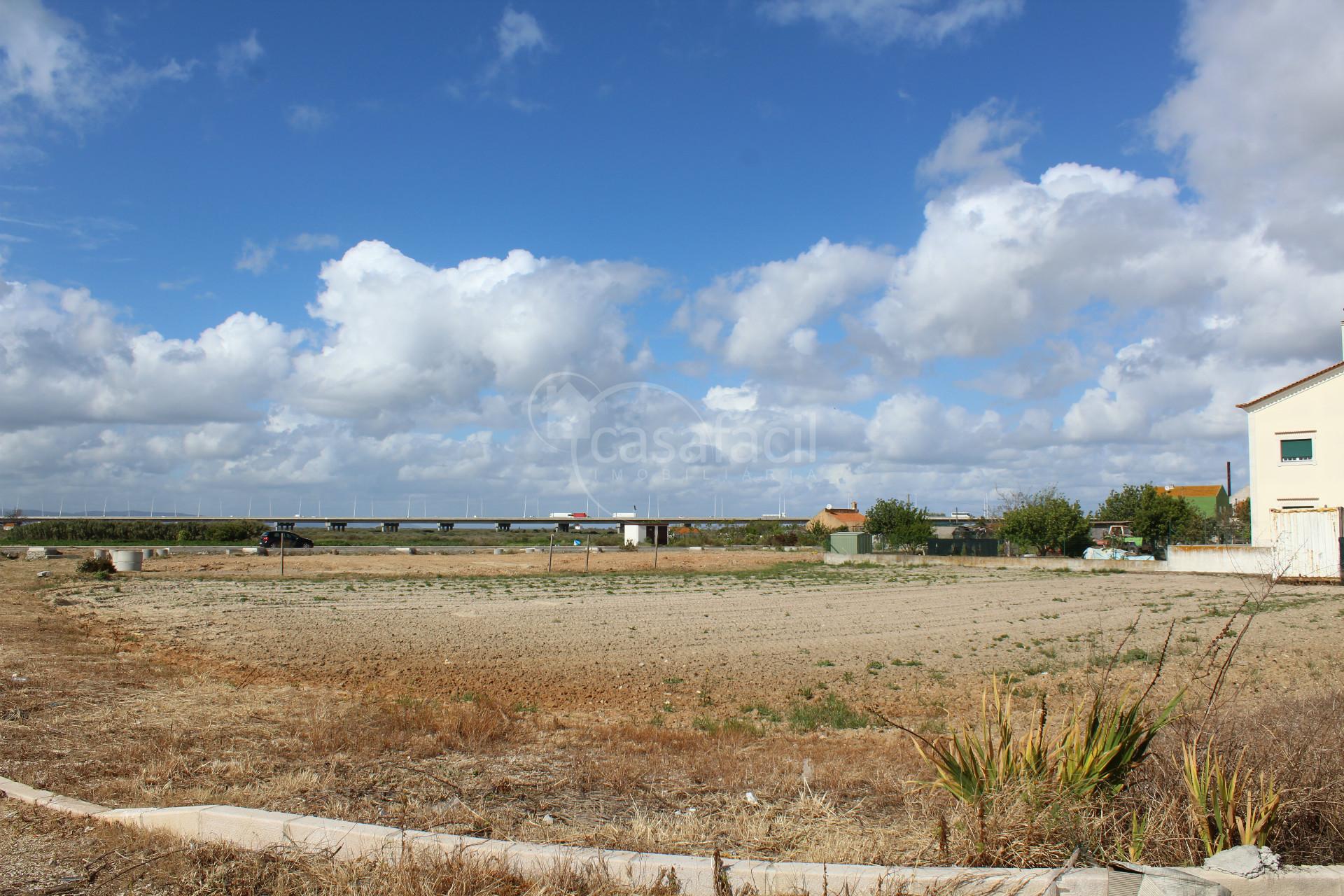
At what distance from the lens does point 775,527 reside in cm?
13188

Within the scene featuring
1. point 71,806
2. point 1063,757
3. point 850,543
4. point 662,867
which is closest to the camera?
point 662,867

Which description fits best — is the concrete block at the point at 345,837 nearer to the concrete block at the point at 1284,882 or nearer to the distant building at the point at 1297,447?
the concrete block at the point at 1284,882

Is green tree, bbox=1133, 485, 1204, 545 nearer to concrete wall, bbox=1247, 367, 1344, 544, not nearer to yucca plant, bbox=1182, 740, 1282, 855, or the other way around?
concrete wall, bbox=1247, 367, 1344, 544

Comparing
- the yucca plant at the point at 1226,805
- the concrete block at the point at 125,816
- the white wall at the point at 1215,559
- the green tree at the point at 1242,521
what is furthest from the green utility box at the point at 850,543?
the concrete block at the point at 125,816

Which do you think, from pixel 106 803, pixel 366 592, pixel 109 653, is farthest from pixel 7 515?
pixel 106 803

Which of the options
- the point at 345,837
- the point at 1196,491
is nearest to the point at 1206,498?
the point at 1196,491

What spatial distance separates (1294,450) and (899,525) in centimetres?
2898

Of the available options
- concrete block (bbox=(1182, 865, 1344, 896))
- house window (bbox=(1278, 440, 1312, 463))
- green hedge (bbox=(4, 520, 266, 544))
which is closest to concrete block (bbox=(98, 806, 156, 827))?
concrete block (bbox=(1182, 865, 1344, 896))

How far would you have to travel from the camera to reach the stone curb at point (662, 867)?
415cm

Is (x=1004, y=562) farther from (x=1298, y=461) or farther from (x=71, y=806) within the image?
(x=71, y=806)

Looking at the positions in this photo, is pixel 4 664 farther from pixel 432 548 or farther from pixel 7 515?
pixel 7 515

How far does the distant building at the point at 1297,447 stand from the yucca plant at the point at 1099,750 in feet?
138

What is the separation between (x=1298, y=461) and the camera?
137 feet

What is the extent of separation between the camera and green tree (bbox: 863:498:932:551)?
2520 inches
